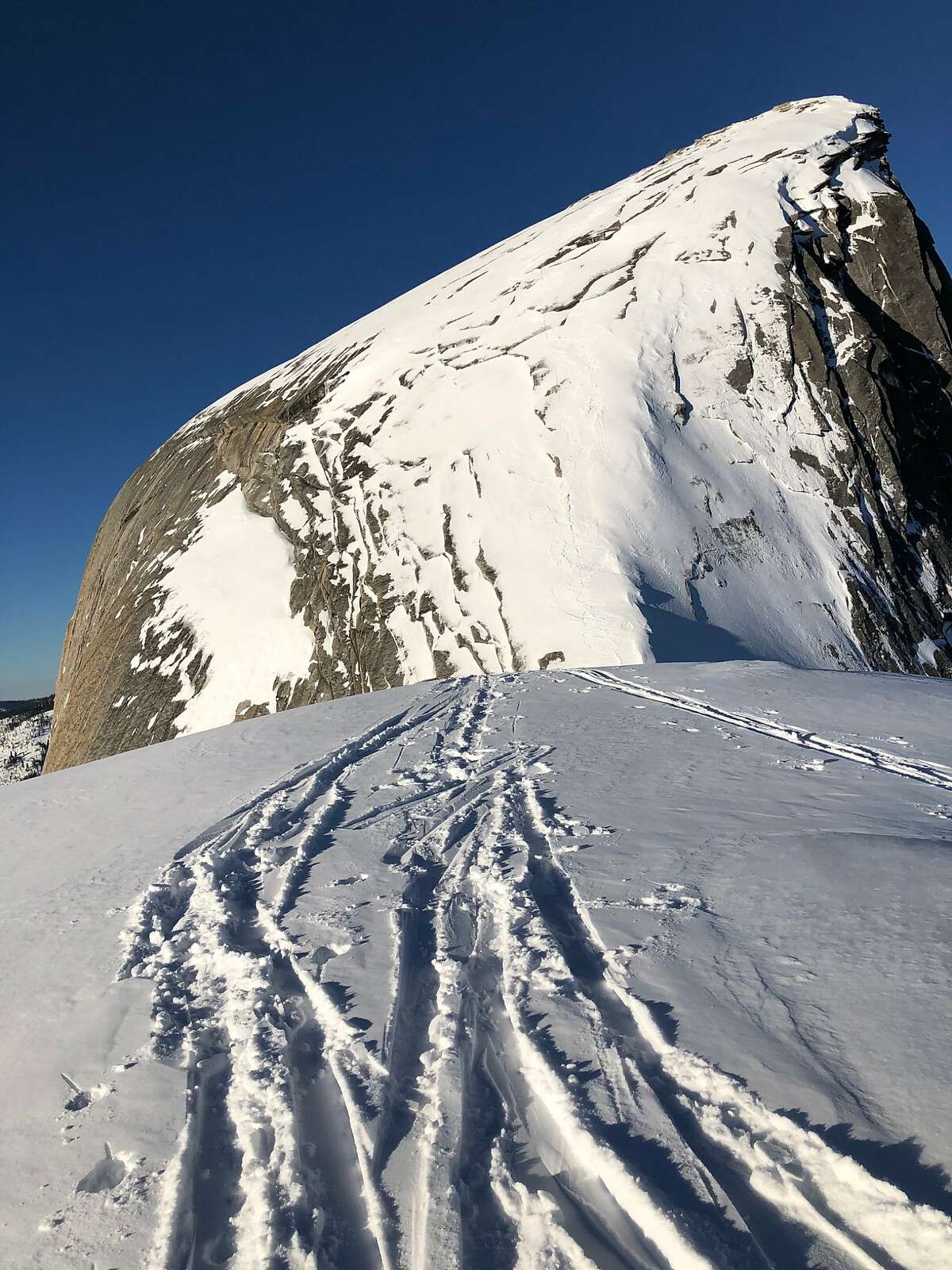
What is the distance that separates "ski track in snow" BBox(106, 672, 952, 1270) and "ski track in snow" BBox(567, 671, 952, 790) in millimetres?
2807

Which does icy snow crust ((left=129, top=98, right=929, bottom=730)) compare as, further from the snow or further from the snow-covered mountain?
the snow-covered mountain

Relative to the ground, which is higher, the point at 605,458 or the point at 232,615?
the point at 605,458

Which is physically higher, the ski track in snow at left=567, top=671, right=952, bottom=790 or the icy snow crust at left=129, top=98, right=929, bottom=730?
the icy snow crust at left=129, top=98, right=929, bottom=730

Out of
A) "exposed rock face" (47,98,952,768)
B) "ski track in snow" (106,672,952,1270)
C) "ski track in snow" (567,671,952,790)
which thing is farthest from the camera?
"exposed rock face" (47,98,952,768)

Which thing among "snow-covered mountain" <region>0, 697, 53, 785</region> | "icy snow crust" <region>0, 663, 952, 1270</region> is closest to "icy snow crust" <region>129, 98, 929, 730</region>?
"icy snow crust" <region>0, 663, 952, 1270</region>

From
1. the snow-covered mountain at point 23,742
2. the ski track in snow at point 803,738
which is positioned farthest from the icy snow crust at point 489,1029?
the snow-covered mountain at point 23,742

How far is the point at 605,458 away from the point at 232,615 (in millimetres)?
10642

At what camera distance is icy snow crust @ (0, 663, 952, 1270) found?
1.67 m

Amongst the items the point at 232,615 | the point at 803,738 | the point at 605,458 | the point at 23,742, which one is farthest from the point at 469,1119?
the point at 23,742

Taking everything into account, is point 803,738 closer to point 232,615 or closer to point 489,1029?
point 489,1029

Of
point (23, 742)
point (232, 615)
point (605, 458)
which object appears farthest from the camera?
point (23, 742)

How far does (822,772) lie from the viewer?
4.68 meters

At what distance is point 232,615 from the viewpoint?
19.8 m

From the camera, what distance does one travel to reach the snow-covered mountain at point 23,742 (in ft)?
104
